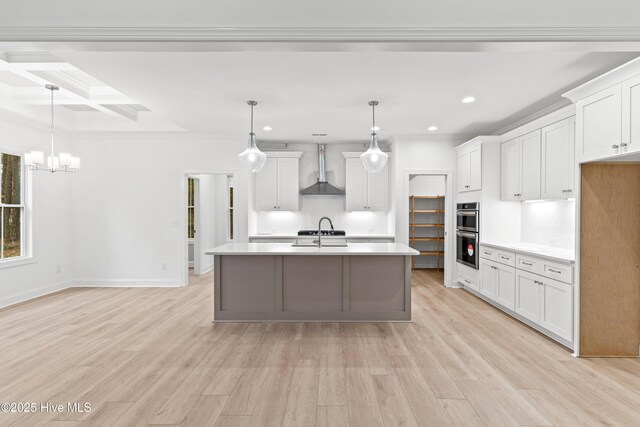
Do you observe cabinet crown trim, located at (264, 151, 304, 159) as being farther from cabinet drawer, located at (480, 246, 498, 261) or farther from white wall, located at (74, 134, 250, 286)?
cabinet drawer, located at (480, 246, 498, 261)

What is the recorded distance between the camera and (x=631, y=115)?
280 cm

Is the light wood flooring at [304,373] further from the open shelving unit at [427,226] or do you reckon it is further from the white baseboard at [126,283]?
the open shelving unit at [427,226]

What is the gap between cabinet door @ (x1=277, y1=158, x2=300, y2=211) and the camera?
678cm

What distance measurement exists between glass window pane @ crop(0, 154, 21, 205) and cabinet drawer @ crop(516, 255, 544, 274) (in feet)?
22.3

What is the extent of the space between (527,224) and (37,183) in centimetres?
728

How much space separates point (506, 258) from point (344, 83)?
115 inches

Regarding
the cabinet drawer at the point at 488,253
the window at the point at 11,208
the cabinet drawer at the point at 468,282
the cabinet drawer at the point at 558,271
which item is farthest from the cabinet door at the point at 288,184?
the cabinet drawer at the point at 558,271

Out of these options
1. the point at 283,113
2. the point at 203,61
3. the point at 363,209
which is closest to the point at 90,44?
the point at 203,61

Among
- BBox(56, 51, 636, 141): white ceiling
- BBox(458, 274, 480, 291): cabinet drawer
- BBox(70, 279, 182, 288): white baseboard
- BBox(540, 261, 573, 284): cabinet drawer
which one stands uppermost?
BBox(56, 51, 636, 141): white ceiling

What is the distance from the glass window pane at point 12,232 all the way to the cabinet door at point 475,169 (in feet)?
22.3

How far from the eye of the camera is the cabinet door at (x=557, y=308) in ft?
11.1

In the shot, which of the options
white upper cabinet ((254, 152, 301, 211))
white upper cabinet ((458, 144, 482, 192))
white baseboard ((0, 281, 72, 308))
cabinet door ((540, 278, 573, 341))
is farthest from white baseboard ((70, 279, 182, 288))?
cabinet door ((540, 278, 573, 341))

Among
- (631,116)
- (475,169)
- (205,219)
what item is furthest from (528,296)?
(205,219)
